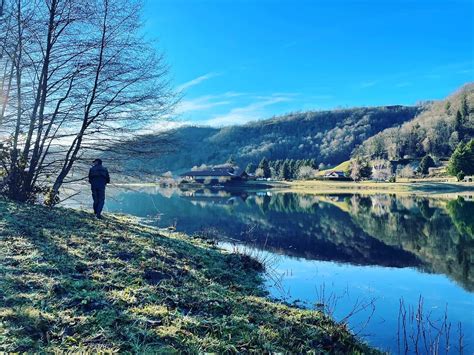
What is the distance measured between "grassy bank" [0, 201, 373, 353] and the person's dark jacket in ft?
11.3

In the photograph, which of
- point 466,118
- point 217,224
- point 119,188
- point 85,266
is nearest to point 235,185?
point 217,224

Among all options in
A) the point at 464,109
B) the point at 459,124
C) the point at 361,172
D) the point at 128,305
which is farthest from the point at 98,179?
the point at 464,109

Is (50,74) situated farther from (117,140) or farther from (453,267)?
(453,267)

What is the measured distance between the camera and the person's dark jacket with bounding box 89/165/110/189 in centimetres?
1213

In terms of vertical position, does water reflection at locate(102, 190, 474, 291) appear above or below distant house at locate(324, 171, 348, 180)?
below

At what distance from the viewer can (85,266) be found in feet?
21.4

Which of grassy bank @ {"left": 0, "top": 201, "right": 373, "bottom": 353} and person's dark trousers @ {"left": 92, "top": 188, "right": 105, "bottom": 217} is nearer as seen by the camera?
grassy bank @ {"left": 0, "top": 201, "right": 373, "bottom": 353}

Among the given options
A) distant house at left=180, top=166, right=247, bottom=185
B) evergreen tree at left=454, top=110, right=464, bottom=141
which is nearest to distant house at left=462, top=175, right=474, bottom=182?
distant house at left=180, top=166, right=247, bottom=185

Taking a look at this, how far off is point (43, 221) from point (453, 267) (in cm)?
1208

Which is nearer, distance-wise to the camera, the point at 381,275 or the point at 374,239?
the point at 381,275

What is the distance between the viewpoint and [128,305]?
503 centimetres

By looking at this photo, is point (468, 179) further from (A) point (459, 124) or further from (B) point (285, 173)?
(A) point (459, 124)

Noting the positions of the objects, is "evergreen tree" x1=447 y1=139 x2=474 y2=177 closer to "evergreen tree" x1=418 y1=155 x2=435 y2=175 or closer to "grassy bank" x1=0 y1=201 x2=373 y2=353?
"evergreen tree" x1=418 y1=155 x2=435 y2=175

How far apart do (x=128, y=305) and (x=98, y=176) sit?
26.2 feet
